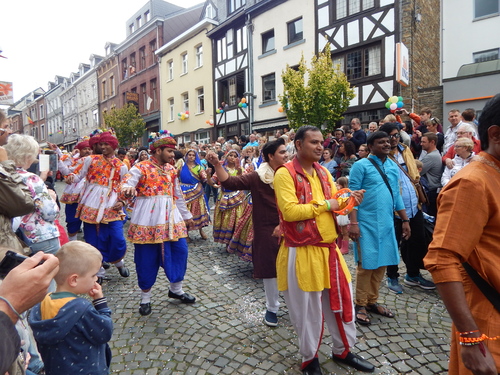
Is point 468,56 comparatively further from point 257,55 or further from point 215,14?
point 215,14

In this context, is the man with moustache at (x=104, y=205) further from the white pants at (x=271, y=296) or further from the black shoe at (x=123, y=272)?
the white pants at (x=271, y=296)

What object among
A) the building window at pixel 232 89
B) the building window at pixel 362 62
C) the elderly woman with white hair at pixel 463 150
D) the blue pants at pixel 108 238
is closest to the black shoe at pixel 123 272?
the blue pants at pixel 108 238

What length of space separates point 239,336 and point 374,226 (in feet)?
5.76

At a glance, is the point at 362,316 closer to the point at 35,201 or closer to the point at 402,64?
the point at 35,201

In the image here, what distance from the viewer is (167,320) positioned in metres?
3.60

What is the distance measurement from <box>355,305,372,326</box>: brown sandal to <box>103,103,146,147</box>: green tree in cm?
2379

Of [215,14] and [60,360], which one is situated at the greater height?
[215,14]

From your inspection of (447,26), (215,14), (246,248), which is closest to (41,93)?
(215,14)

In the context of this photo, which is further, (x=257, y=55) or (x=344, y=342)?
(x=257, y=55)

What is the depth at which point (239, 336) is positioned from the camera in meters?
3.25

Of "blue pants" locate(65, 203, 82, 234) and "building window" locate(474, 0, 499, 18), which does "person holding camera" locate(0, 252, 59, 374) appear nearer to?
"blue pants" locate(65, 203, 82, 234)

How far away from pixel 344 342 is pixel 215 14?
24.2 meters

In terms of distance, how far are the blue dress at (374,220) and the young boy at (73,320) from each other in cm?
254

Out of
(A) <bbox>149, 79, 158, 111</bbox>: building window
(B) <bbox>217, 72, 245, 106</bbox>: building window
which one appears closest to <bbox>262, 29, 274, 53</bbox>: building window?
(B) <bbox>217, 72, 245, 106</bbox>: building window
